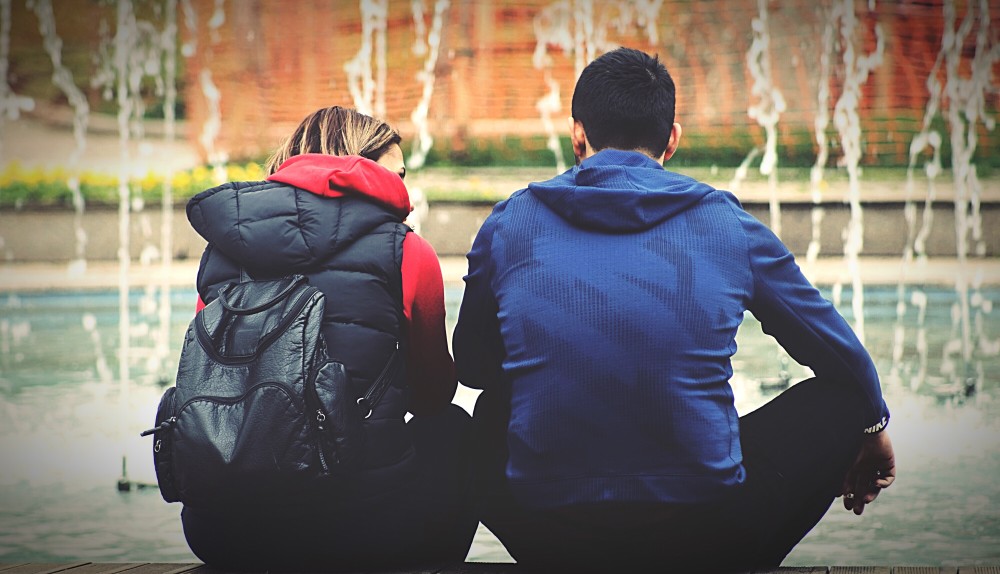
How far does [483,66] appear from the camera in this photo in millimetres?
9648

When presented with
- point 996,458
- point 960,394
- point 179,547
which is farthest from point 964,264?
point 179,547

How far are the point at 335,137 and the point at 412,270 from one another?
36 cm

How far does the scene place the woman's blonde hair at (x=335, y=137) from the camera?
2.00 m

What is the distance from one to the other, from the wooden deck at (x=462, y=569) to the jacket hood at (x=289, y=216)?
18.4 inches

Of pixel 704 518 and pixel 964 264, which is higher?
pixel 704 518

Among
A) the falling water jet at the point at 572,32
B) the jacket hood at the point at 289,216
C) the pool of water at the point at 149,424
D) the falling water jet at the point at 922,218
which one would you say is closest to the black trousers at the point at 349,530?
the jacket hood at the point at 289,216

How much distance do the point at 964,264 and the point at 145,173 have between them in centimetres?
629

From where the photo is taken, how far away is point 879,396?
167 centimetres

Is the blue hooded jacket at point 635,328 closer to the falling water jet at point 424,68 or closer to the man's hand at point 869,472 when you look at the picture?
the man's hand at point 869,472

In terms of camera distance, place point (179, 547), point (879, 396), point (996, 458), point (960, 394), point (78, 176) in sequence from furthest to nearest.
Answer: point (78, 176) → point (960, 394) → point (996, 458) → point (179, 547) → point (879, 396)

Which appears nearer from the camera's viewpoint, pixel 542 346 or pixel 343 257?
pixel 542 346

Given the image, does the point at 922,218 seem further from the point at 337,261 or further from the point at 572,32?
the point at 337,261

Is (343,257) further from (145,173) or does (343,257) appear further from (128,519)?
(145,173)

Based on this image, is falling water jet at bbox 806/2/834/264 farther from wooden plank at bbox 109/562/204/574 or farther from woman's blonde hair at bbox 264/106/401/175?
wooden plank at bbox 109/562/204/574
